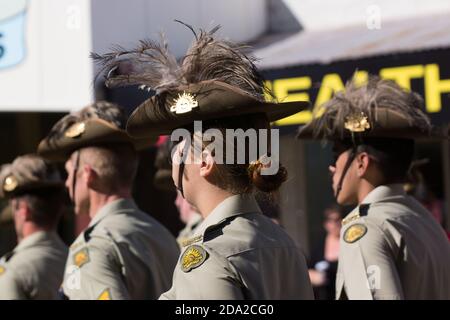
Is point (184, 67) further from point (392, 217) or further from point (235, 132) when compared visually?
point (392, 217)

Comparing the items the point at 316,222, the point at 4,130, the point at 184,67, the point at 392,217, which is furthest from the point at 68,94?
the point at 184,67

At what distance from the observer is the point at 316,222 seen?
9.97 metres

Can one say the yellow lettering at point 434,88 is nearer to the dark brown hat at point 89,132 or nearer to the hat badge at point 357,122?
the hat badge at point 357,122

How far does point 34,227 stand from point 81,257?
1372 mm

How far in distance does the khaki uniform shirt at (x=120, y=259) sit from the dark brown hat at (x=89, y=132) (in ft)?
1.14

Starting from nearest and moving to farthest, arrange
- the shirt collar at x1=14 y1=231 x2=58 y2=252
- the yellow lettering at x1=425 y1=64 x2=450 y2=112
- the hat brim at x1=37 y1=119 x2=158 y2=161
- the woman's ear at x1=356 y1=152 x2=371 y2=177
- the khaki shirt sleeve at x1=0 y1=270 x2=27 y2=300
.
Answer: the woman's ear at x1=356 y1=152 x2=371 y2=177 < the hat brim at x1=37 y1=119 x2=158 y2=161 < the khaki shirt sleeve at x1=0 y1=270 x2=27 y2=300 < the shirt collar at x1=14 y1=231 x2=58 y2=252 < the yellow lettering at x1=425 y1=64 x2=450 y2=112

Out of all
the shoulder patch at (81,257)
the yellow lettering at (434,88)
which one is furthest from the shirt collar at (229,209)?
the yellow lettering at (434,88)

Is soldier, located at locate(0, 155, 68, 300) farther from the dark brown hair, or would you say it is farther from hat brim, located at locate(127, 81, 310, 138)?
the dark brown hair

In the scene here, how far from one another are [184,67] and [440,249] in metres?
1.59

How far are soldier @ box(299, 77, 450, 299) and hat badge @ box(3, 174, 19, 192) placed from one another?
1.72 m

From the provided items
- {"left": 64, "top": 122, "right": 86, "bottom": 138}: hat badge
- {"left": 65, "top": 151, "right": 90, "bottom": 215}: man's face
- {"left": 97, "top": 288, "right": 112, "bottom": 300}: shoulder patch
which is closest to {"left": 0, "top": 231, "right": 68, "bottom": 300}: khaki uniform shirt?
{"left": 65, "top": 151, "right": 90, "bottom": 215}: man's face

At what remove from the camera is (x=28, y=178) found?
212 inches

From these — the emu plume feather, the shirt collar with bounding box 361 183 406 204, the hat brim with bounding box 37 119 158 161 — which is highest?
the emu plume feather

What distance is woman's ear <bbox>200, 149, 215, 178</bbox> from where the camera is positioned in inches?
110
